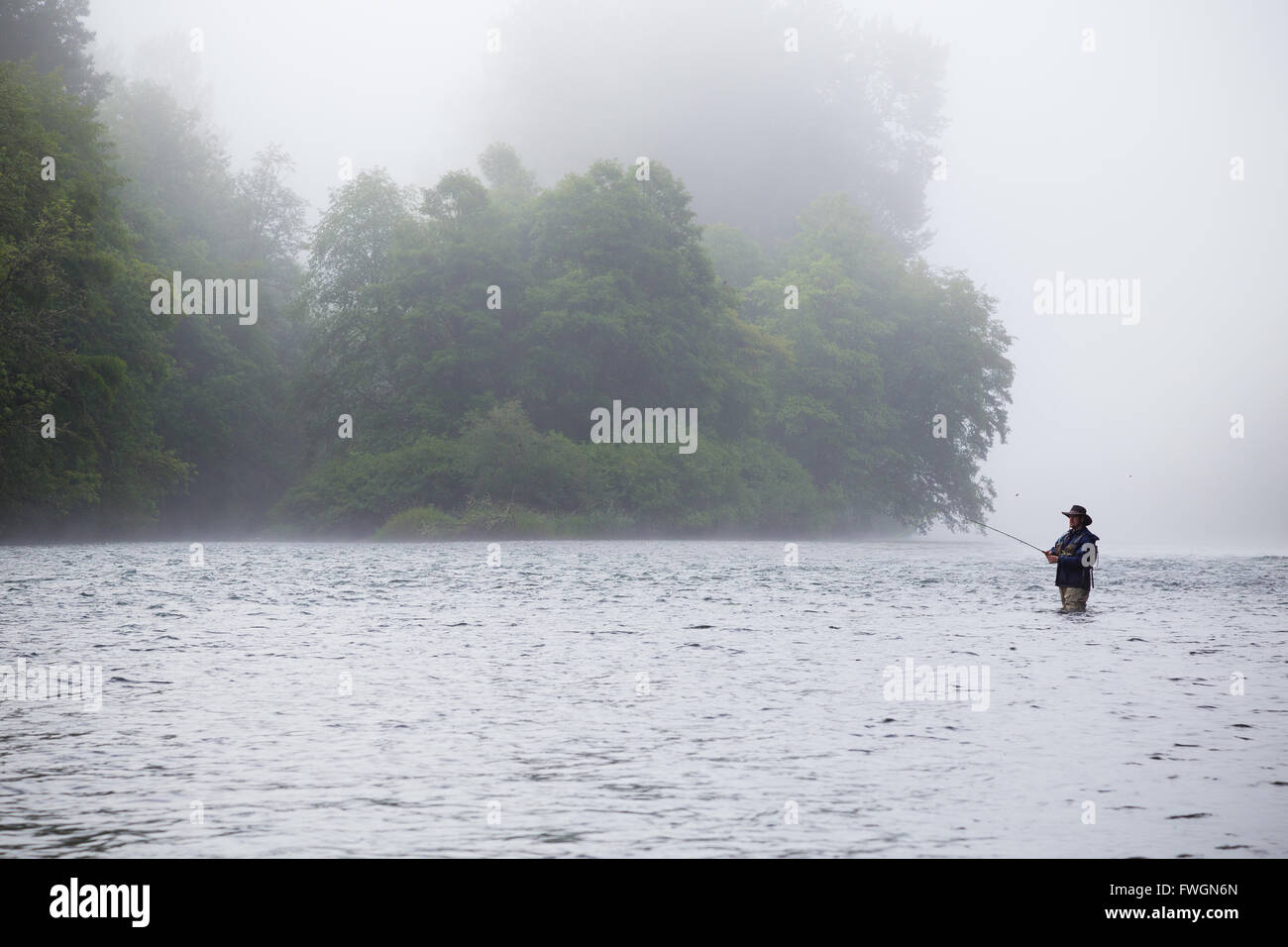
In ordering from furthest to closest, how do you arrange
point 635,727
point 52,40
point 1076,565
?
point 52,40, point 1076,565, point 635,727

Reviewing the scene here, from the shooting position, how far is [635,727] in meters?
14.4

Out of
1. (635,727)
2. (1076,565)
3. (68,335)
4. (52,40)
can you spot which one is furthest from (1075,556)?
(52,40)

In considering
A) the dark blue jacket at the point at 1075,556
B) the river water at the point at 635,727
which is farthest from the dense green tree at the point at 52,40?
the dark blue jacket at the point at 1075,556

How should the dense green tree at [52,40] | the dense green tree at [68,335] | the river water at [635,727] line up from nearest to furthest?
1. the river water at [635,727]
2. the dense green tree at [68,335]
3. the dense green tree at [52,40]

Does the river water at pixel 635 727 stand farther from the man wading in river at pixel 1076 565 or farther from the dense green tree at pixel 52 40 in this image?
the dense green tree at pixel 52 40

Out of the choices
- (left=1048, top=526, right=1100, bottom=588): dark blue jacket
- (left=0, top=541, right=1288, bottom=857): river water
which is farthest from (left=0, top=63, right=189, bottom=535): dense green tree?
(left=1048, top=526, right=1100, bottom=588): dark blue jacket

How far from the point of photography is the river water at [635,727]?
32.5 ft

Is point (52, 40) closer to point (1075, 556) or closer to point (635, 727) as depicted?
point (1075, 556)

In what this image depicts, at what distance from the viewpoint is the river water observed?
991 cm

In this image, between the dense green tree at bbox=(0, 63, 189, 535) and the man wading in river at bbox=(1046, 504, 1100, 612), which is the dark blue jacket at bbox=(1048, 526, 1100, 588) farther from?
the dense green tree at bbox=(0, 63, 189, 535)

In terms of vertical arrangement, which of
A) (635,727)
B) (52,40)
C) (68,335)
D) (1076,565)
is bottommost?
(635,727)

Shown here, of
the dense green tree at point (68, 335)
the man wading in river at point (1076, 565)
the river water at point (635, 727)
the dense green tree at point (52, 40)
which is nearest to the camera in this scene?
the river water at point (635, 727)
